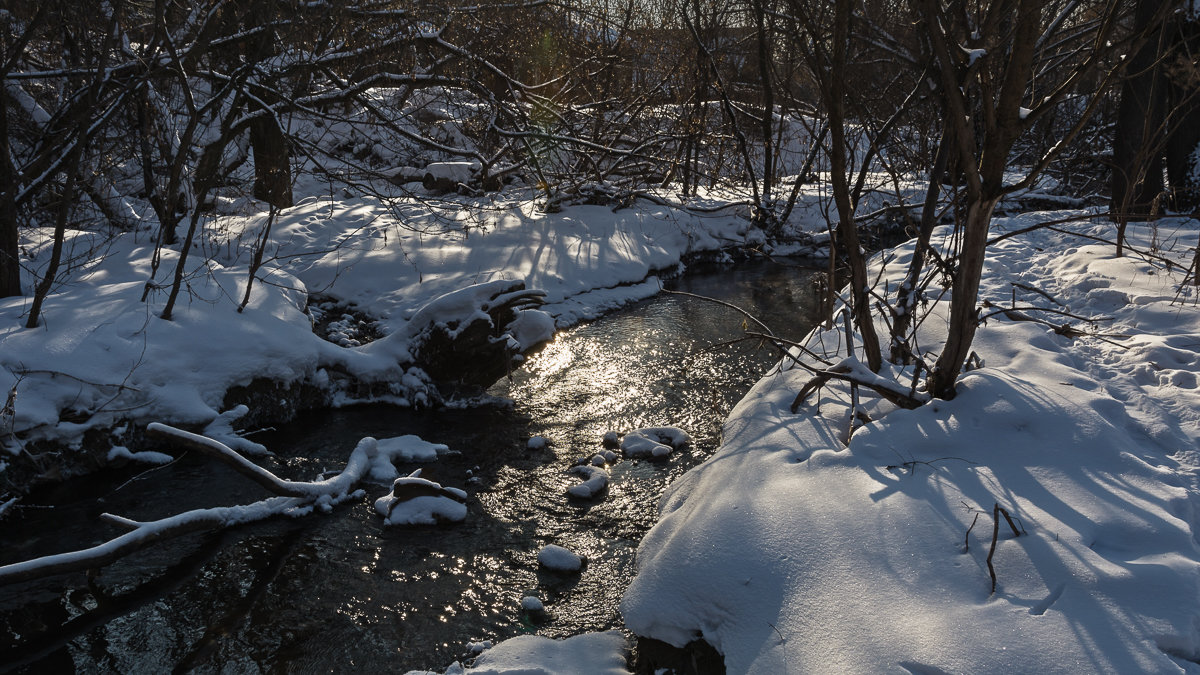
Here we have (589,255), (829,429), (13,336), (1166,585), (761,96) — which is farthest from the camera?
(761,96)

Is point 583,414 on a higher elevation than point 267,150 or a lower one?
lower

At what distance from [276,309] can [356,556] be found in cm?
390

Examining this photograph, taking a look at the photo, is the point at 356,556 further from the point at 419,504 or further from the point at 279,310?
the point at 279,310

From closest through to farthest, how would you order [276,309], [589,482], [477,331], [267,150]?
1. [589,482]
2. [477,331]
3. [276,309]
4. [267,150]

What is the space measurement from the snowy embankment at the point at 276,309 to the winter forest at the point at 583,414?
0.14ft

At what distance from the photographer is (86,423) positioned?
18.8ft

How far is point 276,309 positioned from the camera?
7695 millimetres

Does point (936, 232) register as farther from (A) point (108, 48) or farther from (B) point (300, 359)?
(A) point (108, 48)

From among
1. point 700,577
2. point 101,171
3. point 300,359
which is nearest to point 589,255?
point 300,359

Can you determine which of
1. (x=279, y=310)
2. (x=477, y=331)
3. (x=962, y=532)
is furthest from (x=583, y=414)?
(x=962, y=532)

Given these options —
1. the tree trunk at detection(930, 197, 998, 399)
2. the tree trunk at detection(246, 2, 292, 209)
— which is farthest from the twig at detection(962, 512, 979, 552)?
the tree trunk at detection(246, 2, 292, 209)

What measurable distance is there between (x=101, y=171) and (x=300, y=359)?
3.71 meters

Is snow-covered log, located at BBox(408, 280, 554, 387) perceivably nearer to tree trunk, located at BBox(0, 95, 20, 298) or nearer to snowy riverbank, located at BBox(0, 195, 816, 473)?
snowy riverbank, located at BBox(0, 195, 816, 473)

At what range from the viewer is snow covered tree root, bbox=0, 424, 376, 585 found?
4219 mm
